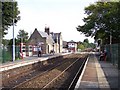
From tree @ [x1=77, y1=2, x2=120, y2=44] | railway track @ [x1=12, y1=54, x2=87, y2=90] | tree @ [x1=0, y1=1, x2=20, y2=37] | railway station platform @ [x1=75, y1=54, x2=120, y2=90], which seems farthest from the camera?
tree @ [x1=77, y1=2, x2=120, y2=44]

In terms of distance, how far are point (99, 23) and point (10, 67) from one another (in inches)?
1197

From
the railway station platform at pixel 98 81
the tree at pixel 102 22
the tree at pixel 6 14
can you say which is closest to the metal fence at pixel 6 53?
the tree at pixel 6 14

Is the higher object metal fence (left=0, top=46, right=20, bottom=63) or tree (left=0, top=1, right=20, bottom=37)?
tree (left=0, top=1, right=20, bottom=37)

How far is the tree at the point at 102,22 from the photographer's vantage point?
1897 inches

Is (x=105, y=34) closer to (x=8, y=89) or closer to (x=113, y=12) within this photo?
(x=113, y=12)

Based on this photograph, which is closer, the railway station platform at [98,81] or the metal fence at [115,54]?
the railway station platform at [98,81]

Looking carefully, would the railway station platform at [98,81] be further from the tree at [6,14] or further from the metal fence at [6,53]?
the tree at [6,14]

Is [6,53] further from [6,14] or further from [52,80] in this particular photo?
[52,80]

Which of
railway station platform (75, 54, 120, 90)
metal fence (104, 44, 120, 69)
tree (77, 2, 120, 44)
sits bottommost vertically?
railway station platform (75, 54, 120, 90)

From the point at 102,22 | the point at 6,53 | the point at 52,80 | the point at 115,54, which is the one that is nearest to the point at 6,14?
the point at 6,53

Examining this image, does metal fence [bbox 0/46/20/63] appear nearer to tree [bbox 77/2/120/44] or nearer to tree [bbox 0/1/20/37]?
tree [bbox 0/1/20/37]

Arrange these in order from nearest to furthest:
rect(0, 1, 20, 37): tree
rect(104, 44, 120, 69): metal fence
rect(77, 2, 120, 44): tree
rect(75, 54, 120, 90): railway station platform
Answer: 1. rect(75, 54, 120, 90): railway station platform
2. rect(104, 44, 120, 69): metal fence
3. rect(0, 1, 20, 37): tree
4. rect(77, 2, 120, 44): tree

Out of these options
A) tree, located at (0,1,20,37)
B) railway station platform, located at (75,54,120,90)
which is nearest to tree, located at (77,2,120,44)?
tree, located at (0,1,20,37)

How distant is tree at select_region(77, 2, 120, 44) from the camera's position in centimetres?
4819
